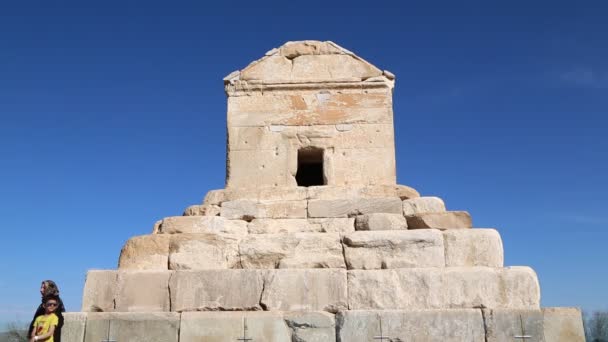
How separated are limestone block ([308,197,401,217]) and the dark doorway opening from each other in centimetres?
113

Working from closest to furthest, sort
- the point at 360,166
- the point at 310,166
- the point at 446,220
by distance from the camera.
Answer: the point at 446,220
the point at 360,166
the point at 310,166

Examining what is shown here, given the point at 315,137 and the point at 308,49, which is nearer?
the point at 315,137

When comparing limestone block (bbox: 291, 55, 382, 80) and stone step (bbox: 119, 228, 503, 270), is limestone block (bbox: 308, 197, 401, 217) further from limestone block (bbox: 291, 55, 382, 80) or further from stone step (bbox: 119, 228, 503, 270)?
limestone block (bbox: 291, 55, 382, 80)

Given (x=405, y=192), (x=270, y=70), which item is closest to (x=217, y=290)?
(x=405, y=192)

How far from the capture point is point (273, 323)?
5918 mm

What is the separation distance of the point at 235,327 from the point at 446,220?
2901 mm

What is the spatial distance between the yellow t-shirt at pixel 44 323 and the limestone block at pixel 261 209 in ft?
7.82

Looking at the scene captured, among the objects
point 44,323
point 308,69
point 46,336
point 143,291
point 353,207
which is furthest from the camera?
point 308,69

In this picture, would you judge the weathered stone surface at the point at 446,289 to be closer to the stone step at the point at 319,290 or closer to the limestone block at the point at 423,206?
the stone step at the point at 319,290

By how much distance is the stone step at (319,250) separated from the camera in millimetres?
6371

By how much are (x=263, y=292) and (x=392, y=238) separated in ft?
5.46

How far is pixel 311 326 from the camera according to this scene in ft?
19.3

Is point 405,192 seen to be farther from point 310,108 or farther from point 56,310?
point 56,310

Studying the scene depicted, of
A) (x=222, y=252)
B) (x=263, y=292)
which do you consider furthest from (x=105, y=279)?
(x=263, y=292)
